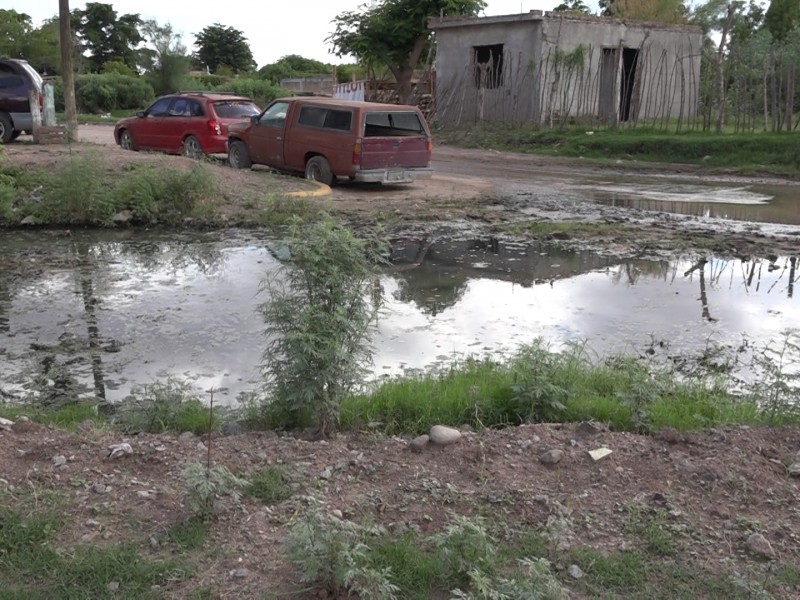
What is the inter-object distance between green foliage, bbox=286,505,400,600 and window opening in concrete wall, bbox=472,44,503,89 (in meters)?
28.5

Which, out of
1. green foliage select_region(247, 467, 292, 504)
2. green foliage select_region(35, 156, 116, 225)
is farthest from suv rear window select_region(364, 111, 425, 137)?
green foliage select_region(247, 467, 292, 504)

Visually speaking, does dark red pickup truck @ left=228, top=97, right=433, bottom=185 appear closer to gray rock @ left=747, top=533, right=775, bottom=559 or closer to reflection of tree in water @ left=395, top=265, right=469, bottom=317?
reflection of tree in water @ left=395, top=265, right=469, bottom=317

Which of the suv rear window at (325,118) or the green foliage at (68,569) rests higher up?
the suv rear window at (325,118)

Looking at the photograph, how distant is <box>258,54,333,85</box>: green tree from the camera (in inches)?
2569

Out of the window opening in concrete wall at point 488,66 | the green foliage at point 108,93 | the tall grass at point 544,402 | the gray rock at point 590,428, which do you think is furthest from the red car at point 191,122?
the green foliage at point 108,93

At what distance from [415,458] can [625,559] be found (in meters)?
1.42

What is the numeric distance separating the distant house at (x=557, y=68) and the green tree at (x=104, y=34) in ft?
164

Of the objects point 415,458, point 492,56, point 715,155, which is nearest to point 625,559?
point 415,458

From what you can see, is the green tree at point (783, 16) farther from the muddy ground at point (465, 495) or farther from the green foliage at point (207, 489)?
the green foliage at point (207, 489)

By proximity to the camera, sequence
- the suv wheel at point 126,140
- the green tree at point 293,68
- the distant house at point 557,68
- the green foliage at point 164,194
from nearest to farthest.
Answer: the green foliage at point 164,194 → the suv wheel at point 126,140 → the distant house at point 557,68 → the green tree at point 293,68

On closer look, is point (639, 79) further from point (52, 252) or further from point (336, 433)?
point (336, 433)

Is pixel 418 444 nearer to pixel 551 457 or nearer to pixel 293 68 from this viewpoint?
pixel 551 457

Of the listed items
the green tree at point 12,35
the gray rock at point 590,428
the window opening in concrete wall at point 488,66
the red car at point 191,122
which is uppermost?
the green tree at point 12,35

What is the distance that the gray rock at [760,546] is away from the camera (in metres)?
3.92
